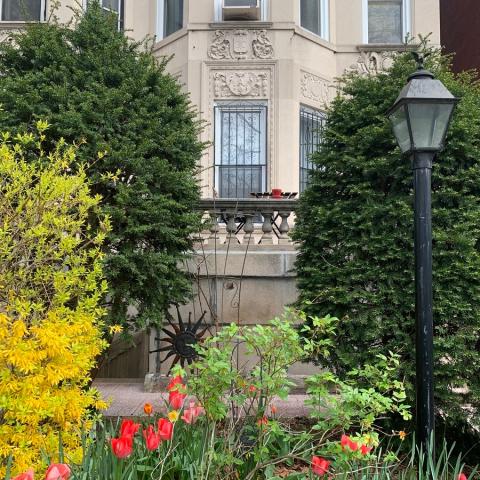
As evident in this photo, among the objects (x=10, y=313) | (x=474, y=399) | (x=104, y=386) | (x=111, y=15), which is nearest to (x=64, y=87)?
(x=111, y=15)

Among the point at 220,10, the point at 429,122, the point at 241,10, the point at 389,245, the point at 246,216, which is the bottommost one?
the point at 389,245

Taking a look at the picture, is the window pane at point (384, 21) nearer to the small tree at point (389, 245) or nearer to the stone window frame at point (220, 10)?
the stone window frame at point (220, 10)

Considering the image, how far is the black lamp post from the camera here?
3631 mm

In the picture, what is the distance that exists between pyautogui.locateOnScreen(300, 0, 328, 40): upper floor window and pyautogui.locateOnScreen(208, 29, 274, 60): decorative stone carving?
1.50m

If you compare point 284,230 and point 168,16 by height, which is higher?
point 168,16

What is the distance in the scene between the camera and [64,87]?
544 centimetres

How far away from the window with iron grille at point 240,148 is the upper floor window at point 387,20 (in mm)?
3705

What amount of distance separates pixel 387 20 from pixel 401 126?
9762 millimetres

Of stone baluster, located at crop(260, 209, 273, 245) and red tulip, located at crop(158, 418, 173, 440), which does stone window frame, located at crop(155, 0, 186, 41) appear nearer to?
stone baluster, located at crop(260, 209, 273, 245)

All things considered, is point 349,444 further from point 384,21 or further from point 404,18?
point 404,18

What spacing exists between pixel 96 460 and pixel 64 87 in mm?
3979

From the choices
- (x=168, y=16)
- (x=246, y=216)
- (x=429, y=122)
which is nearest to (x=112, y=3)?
(x=168, y=16)

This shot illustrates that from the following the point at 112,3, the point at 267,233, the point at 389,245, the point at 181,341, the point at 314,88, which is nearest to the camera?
the point at 389,245

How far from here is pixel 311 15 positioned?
11.9m
